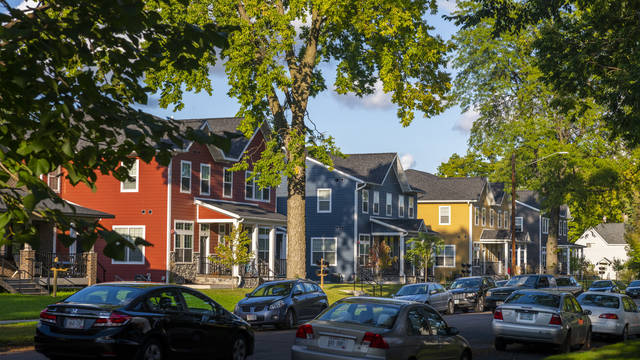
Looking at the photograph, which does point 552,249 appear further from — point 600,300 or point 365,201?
point 600,300

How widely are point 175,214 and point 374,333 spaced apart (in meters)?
29.1

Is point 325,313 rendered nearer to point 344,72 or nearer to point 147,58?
point 147,58

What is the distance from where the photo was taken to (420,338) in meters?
11.7

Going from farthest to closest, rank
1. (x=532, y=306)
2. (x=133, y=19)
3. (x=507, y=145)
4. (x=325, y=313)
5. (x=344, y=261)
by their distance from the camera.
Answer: (x=507, y=145)
(x=344, y=261)
(x=532, y=306)
(x=325, y=313)
(x=133, y=19)

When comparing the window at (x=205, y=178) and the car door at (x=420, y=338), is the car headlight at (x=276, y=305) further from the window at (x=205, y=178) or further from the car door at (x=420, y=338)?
the window at (x=205, y=178)

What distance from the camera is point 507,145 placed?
56.1 m

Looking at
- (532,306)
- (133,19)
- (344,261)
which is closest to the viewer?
(133,19)

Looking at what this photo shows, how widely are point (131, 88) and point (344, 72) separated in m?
22.8

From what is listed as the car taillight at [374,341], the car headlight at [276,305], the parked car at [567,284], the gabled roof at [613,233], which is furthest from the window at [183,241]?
the gabled roof at [613,233]

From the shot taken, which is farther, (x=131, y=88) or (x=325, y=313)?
(x=325, y=313)

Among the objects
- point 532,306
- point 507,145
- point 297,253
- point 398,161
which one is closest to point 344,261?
point 398,161

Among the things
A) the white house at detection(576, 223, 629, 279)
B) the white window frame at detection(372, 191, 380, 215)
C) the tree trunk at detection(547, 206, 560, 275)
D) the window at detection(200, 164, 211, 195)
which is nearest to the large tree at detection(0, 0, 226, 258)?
the window at detection(200, 164, 211, 195)

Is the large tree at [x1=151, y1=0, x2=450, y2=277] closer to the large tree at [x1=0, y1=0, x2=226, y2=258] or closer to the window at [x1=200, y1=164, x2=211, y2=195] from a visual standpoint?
the window at [x1=200, y1=164, x2=211, y2=195]

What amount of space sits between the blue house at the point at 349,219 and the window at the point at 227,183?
1108 cm
